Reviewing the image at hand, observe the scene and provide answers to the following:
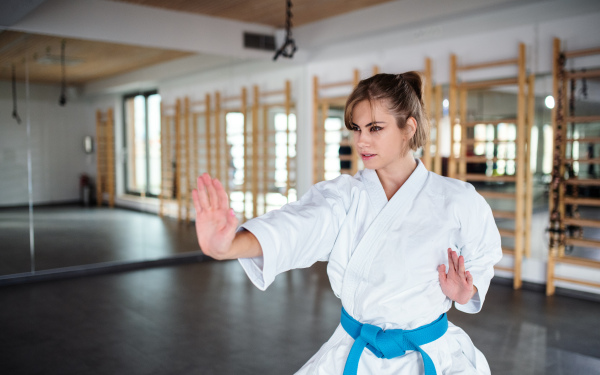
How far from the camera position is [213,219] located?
0.98m

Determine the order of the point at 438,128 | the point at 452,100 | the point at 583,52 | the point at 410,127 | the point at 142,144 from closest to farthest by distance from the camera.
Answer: the point at 410,127 < the point at 583,52 < the point at 452,100 < the point at 438,128 < the point at 142,144

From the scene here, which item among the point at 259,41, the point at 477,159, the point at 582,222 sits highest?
the point at 259,41

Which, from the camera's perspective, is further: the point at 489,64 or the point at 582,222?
the point at 489,64

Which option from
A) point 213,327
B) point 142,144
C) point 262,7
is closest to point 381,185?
point 213,327

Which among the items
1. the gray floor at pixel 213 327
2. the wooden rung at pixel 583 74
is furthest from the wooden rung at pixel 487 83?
the gray floor at pixel 213 327

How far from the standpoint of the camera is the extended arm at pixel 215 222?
968 millimetres

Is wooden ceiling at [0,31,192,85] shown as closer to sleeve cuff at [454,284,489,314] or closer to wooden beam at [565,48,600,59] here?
wooden beam at [565,48,600,59]

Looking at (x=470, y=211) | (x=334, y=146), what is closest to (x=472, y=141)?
(x=334, y=146)

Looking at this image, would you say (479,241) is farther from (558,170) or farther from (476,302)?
(558,170)

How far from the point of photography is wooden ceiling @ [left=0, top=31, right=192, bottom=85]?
474 centimetres

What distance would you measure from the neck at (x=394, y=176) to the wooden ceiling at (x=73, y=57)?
455 centimetres

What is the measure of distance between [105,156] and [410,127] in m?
4.93

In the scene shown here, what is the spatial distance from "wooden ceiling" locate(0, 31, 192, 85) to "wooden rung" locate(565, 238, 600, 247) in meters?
4.32

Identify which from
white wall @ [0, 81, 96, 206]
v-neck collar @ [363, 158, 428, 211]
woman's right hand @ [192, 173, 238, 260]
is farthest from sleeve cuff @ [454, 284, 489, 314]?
white wall @ [0, 81, 96, 206]
